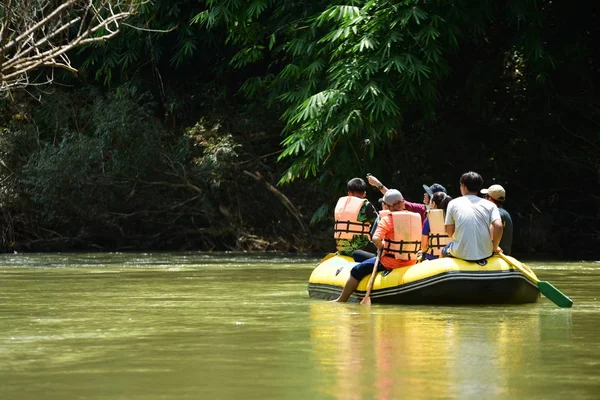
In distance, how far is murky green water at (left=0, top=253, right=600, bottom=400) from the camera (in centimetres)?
643

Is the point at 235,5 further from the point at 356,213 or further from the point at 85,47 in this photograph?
the point at 356,213

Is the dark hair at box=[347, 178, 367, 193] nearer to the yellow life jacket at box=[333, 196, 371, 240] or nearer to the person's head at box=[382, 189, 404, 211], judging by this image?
the yellow life jacket at box=[333, 196, 371, 240]

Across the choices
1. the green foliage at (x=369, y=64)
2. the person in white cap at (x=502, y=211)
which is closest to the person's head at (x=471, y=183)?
the person in white cap at (x=502, y=211)

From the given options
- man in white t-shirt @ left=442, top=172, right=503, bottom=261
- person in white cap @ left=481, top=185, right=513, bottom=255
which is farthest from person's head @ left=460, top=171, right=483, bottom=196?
person in white cap @ left=481, top=185, right=513, bottom=255

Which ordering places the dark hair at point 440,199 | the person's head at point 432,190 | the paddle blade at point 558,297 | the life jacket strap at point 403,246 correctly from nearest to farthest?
the paddle blade at point 558,297 < the life jacket strap at point 403,246 < the dark hair at point 440,199 < the person's head at point 432,190

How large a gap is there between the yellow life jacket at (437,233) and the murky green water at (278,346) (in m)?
0.93

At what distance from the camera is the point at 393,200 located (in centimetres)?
1233

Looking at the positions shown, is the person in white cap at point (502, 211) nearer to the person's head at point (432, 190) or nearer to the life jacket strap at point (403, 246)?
the person's head at point (432, 190)

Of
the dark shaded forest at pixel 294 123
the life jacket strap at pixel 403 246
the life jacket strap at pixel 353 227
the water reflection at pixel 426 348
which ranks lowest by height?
the water reflection at pixel 426 348

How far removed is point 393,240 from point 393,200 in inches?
14.6

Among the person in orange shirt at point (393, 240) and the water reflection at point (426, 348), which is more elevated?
the person in orange shirt at point (393, 240)

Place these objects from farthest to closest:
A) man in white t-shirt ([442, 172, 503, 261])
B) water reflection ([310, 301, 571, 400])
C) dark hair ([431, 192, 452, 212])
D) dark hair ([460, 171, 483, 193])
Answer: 1. dark hair ([431, 192, 452, 212])
2. dark hair ([460, 171, 483, 193])
3. man in white t-shirt ([442, 172, 503, 261])
4. water reflection ([310, 301, 571, 400])

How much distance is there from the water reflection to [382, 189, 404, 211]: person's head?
1.04 meters

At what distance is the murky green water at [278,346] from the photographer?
21.1 ft
